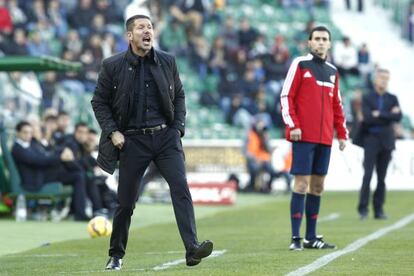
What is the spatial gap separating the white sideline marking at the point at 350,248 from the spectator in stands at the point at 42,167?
15.4 feet

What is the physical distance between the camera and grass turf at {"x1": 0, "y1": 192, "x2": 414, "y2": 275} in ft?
35.5

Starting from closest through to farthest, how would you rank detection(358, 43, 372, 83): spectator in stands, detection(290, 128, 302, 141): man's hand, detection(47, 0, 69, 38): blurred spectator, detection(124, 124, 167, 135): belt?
detection(124, 124, 167, 135): belt, detection(290, 128, 302, 141): man's hand, detection(47, 0, 69, 38): blurred spectator, detection(358, 43, 372, 83): spectator in stands

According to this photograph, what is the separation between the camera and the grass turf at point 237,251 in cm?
1081

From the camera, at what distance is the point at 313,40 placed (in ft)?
43.3

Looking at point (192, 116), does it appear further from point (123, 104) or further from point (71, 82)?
point (123, 104)

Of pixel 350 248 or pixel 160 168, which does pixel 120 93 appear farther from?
pixel 350 248

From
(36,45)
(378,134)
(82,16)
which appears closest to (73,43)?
(36,45)

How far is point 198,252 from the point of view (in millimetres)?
10539

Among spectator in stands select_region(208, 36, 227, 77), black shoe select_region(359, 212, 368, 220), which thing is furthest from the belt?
spectator in stands select_region(208, 36, 227, 77)

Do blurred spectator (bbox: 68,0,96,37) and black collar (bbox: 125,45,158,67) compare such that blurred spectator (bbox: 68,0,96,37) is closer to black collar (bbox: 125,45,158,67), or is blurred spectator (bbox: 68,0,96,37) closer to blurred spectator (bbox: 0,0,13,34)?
blurred spectator (bbox: 0,0,13,34)

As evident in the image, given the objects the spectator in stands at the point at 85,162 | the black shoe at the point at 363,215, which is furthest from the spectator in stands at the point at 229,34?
the black shoe at the point at 363,215

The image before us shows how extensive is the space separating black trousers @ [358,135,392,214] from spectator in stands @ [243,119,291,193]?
10.2m

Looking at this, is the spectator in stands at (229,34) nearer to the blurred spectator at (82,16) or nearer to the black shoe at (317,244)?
the blurred spectator at (82,16)

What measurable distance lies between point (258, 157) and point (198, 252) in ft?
62.5
